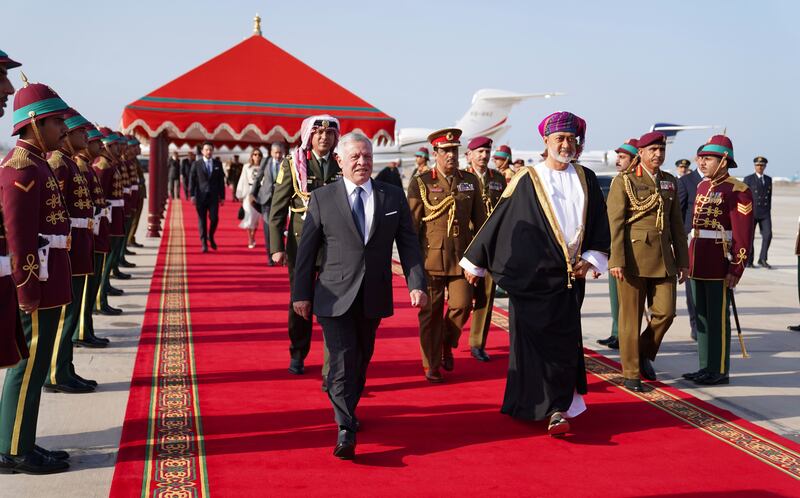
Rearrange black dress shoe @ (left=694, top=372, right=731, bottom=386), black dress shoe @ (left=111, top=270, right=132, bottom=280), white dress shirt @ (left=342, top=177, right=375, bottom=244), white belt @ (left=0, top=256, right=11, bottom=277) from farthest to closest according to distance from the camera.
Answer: black dress shoe @ (left=111, top=270, right=132, bottom=280) → black dress shoe @ (left=694, top=372, right=731, bottom=386) → white dress shirt @ (left=342, top=177, right=375, bottom=244) → white belt @ (left=0, top=256, right=11, bottom=277)

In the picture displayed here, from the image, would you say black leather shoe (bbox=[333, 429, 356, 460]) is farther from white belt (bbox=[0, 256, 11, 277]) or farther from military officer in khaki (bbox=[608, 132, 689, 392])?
military officer in khaki (bbox=[608, 132, 689, 392])

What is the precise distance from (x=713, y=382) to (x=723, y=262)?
97cm

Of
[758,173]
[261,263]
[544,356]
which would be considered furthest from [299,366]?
[758,173]

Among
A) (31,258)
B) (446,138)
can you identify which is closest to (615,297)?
(446,138)

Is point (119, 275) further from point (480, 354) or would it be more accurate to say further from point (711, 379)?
point (711, 379)

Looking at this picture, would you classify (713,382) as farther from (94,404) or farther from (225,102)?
(225,102)

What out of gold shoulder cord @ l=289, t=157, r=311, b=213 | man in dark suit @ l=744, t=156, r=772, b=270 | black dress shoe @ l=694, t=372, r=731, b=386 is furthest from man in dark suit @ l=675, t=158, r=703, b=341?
man in dark suit @ l=744, t=156, r=772, b=270

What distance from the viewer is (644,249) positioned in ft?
21.0

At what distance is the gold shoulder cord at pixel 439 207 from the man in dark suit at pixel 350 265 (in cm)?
172

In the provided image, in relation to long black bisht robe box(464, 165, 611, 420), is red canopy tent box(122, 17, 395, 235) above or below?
above

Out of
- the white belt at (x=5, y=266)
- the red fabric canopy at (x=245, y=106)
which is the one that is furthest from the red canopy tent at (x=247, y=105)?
the white belt at (x=5, y=266)

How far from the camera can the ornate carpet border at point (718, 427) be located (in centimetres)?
474

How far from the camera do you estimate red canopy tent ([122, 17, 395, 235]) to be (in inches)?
476

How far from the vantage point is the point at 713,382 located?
6543 millimetres
